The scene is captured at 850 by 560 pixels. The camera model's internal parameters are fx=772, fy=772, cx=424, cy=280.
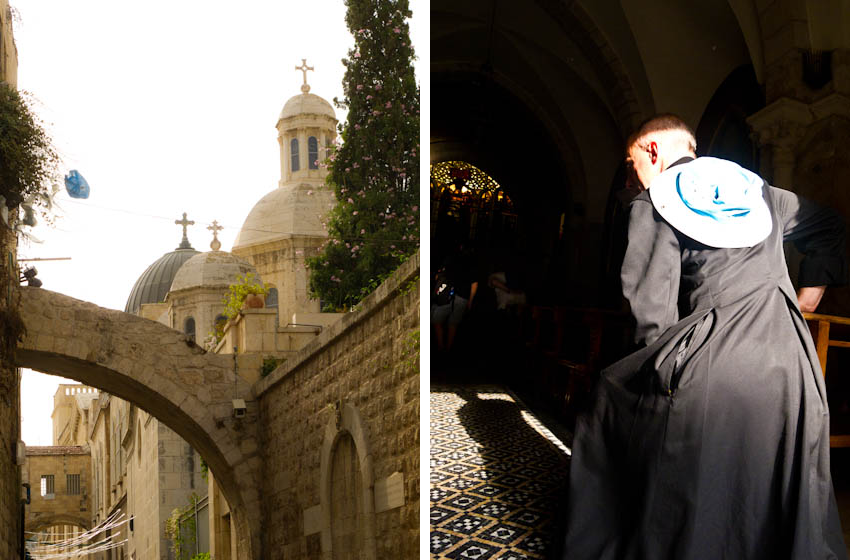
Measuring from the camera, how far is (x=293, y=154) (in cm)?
390

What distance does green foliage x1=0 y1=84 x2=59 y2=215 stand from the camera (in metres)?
4.59

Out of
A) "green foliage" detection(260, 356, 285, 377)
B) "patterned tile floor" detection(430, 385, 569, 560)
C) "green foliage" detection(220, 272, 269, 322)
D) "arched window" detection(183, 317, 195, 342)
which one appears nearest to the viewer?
"patterned tile floor" detection(430, 385, 569, 560)

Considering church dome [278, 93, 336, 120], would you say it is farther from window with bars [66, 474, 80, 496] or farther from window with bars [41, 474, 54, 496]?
window with bars [66, 474, 80, 496]

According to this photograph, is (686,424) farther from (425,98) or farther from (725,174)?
(425,98)

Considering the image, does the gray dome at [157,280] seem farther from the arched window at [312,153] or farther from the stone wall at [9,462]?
the arched window at [312,153]

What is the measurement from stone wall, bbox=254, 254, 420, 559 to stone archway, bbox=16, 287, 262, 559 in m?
1.22

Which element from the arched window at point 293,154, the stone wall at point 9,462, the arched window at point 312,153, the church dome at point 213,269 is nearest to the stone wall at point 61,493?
the stone wall at point 9,462

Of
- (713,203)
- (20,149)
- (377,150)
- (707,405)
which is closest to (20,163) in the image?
(20,149)

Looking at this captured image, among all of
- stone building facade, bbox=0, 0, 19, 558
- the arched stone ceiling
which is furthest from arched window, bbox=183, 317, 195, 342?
the arched stone ceiling

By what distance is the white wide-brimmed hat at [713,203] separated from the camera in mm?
2207

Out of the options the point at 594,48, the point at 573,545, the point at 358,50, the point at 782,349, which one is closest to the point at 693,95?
the point at 594,48

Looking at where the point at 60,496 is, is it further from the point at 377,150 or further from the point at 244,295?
the point at 377,150

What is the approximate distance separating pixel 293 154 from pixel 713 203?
226 cm

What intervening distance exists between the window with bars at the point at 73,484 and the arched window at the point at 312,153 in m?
9.51
